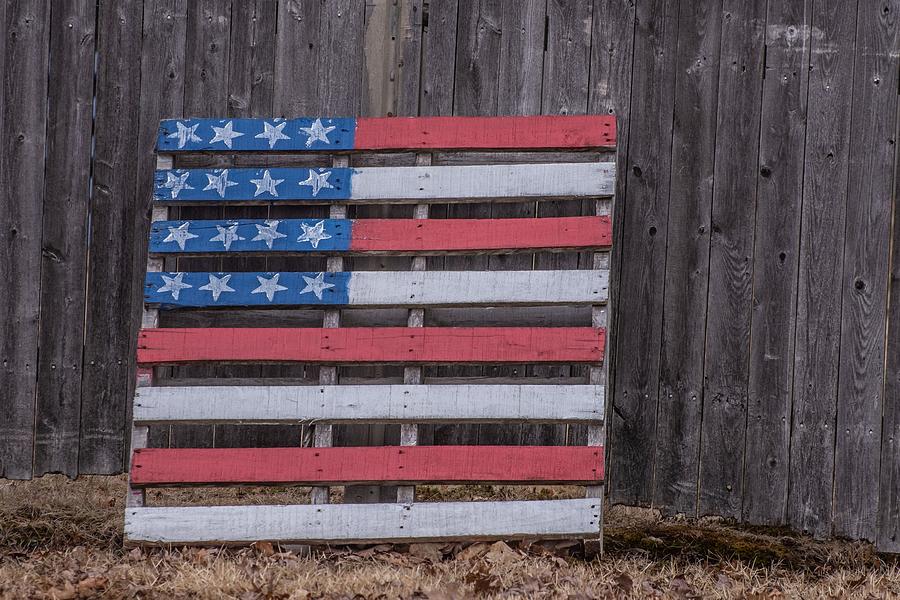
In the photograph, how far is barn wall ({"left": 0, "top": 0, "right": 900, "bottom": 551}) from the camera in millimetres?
5422

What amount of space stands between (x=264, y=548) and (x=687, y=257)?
8.98 feet

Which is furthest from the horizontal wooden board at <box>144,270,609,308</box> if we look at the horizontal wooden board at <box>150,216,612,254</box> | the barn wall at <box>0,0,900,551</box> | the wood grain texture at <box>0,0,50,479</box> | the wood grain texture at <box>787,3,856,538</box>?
the wood grain texture at <box>787,3,856,538</box>

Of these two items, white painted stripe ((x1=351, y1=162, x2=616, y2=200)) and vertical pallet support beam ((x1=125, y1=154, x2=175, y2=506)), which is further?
white painted stripe ((x1=351, y1=162, x2=616, y2=200))

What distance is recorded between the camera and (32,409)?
18.8 ft

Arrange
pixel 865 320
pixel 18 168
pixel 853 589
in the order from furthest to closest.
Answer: pixel 18 168 → pixel 865 320 → pixel 853 589

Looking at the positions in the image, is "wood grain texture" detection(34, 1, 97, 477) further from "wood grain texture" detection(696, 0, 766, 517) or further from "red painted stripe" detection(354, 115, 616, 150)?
"wood grain texture" detection(696, 0, 766, 517)

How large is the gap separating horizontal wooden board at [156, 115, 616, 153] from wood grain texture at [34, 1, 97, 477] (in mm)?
636

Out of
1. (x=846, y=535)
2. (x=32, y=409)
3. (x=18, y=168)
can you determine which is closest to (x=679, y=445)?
(x=846, y=535)

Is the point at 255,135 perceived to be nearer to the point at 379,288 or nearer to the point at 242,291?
the point at 242,291

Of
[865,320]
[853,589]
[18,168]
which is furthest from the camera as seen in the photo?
[18,168]

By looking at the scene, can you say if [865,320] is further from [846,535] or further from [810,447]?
[846,535]

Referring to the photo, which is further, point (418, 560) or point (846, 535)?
point (846, 535)

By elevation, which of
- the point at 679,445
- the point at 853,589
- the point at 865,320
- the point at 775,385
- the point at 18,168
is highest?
the point at 18,168

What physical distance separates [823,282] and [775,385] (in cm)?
62
